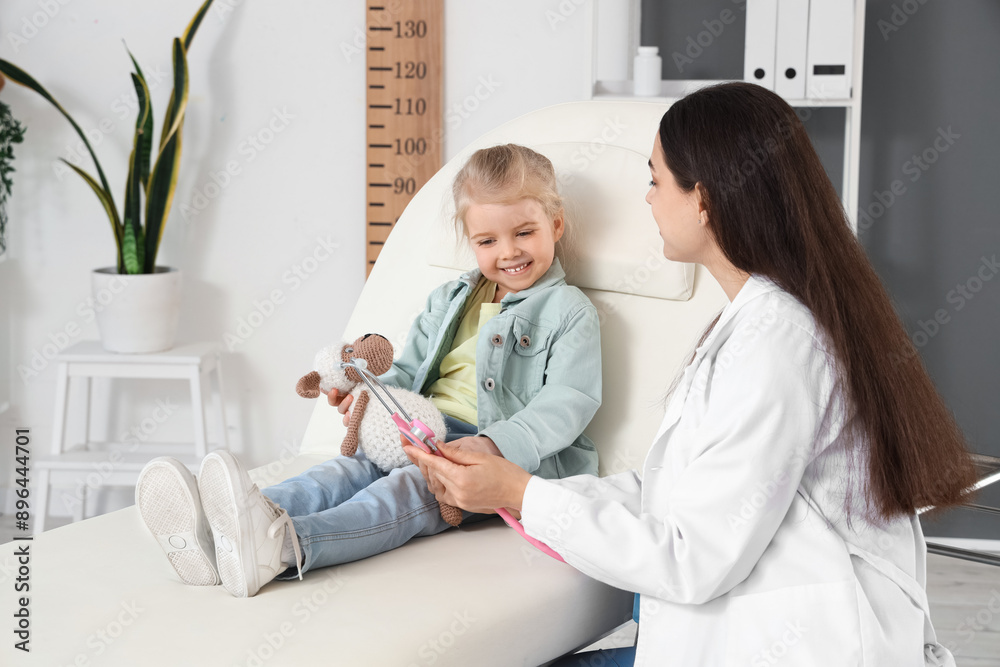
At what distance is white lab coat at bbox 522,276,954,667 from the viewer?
80 centimetres

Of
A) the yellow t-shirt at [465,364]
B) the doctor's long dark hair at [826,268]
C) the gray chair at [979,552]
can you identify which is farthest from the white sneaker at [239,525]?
the gray chair at [979,552]

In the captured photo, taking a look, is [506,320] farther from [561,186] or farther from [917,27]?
[917,27]

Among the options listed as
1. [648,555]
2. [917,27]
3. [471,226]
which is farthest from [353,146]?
[648,555]

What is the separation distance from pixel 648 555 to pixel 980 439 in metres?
1.83

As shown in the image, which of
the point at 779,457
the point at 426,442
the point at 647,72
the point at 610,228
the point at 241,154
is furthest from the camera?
the point at 241,154

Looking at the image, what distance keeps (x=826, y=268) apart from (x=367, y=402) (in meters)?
0.65

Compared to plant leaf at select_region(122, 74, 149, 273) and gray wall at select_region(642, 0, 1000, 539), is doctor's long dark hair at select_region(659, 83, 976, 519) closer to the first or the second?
gray wall at select_region(642, 0, 1000, 539)

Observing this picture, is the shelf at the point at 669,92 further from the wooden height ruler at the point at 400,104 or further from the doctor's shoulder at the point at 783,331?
the doctor's shoulder at the point at 783,331

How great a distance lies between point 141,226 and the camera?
2.23 meters

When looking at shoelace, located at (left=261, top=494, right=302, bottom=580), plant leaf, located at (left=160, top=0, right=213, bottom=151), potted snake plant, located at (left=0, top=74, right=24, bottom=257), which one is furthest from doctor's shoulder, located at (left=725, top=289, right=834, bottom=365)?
potted snake plant, located at (left=0, top=74, right=24, bottom=257)

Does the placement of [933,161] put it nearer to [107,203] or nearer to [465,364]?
[465,364]

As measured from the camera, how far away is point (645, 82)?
2.04 m

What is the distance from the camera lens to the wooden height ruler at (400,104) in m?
2.31

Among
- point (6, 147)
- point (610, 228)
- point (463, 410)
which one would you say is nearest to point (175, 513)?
point (463, 410)
